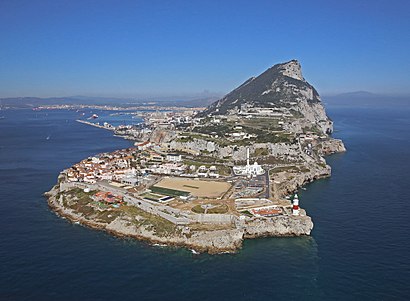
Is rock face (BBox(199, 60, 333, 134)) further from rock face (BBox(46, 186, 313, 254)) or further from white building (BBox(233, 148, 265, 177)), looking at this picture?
rock face (BBox(46, 186, 313, 254))

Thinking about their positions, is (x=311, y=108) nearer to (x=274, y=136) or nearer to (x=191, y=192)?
(x=274, y=136)

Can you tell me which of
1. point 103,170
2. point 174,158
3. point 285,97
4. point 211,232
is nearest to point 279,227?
point 211,232

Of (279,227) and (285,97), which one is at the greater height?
(285,97)

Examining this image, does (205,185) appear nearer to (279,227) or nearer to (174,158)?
(279,227)

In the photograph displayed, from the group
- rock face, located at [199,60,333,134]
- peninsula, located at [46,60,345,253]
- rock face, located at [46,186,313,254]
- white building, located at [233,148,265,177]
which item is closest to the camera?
rock face, located at [46,186,313,254]

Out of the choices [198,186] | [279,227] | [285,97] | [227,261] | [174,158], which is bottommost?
[227,261]

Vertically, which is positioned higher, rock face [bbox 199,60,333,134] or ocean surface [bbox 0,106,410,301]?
rock face [bbox 199,60,333,134]

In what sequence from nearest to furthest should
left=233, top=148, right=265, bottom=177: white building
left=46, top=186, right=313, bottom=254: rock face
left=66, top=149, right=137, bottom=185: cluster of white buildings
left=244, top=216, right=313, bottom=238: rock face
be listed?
1. left=46, top=186, right=313, bottom=254: rock face
2. left=244, top=216, right=313, bottom=238: rock face
3. left=66, top=149, right=137, bottom=185: cluster of white buildings
4. left=233, top=148, right=265, bottom=177: white building

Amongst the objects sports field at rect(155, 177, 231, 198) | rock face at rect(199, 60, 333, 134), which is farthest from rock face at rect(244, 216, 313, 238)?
rock face at rect(199, 60, 333, 134)
